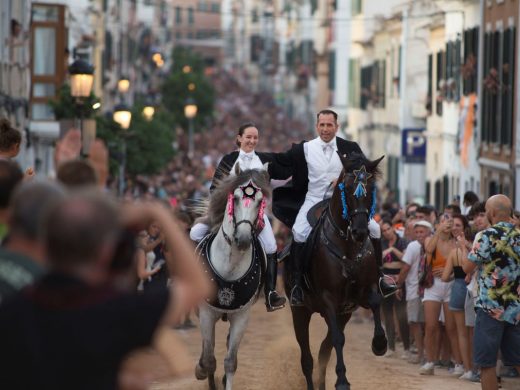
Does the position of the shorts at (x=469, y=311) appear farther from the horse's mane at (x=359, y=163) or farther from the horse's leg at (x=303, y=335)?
the horse's mane at (x=359, y=163)

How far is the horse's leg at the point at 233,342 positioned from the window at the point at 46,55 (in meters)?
30.6

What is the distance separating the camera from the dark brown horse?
14.4 metres

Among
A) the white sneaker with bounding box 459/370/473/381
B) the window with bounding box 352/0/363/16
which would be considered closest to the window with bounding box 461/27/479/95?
the white sneaker with bounding box 459/370/473/381

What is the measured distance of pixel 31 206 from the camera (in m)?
6.16

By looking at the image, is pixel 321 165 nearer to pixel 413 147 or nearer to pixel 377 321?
pixel 377 321

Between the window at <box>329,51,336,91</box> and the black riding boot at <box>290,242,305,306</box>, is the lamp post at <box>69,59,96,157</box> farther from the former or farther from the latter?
the window at <box>329,51,336,91</box>

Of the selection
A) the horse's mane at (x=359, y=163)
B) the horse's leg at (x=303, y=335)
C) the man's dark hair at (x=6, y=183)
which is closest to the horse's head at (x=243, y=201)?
the horse's mane at (x=359, y=163)

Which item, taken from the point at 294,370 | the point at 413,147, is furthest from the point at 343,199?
the point at 413,147

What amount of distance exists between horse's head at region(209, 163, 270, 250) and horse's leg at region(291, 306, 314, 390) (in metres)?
1.70

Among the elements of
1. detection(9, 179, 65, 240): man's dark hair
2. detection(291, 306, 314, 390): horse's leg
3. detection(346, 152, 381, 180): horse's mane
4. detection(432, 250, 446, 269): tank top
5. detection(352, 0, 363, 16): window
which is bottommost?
detection(291, 306, 314, 390): horse's leg

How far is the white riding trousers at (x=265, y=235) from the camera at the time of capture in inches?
607

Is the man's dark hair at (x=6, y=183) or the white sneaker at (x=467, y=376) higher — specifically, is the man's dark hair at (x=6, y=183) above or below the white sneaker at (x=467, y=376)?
above

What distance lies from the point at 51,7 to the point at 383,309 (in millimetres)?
27352

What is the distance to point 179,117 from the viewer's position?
83.5 meters
